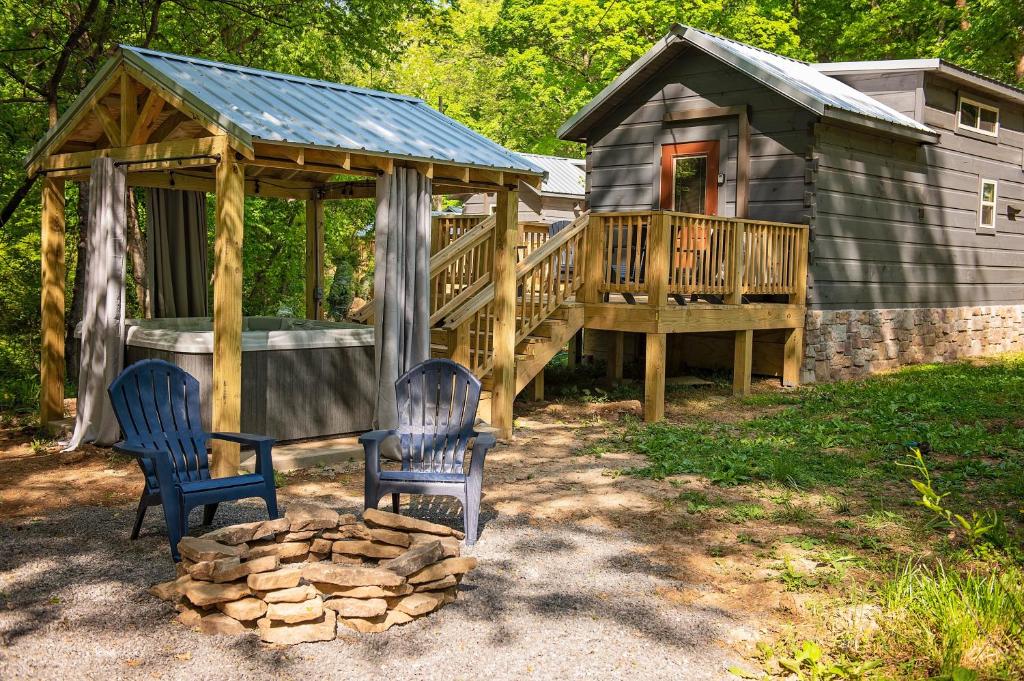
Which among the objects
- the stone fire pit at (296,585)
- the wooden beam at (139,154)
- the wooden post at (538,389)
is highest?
the wooden beam at (139,154)

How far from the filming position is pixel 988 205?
15.7 m

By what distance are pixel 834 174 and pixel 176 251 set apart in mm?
8303

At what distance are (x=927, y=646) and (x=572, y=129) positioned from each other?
444 inches

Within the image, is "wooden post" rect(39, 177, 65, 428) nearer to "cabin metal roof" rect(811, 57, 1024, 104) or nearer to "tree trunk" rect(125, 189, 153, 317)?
"tree trunk" rect(125, 189, 153, 317)

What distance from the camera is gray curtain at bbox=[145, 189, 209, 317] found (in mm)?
9445

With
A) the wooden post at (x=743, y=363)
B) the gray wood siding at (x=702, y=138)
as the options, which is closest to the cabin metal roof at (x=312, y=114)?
the wooden post at (x=743, y=363)

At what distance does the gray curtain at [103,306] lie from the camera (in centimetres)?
796

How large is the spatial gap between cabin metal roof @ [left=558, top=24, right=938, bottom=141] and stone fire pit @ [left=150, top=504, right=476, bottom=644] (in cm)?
867

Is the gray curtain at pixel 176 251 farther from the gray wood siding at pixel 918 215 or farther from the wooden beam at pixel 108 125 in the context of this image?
the gray wood siding at pixel 918 215

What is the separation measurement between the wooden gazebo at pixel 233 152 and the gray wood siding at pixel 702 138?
4.53 metres

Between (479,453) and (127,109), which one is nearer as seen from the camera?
(479,453)

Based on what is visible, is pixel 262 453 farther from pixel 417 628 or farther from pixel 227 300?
pixel 417 628

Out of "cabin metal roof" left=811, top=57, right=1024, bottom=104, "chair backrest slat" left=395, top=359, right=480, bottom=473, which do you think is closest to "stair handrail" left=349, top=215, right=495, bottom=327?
"chair backrest slat" left=395, top=359, right=480, bottom=473

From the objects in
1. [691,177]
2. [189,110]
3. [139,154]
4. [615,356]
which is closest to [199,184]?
[139,154]
